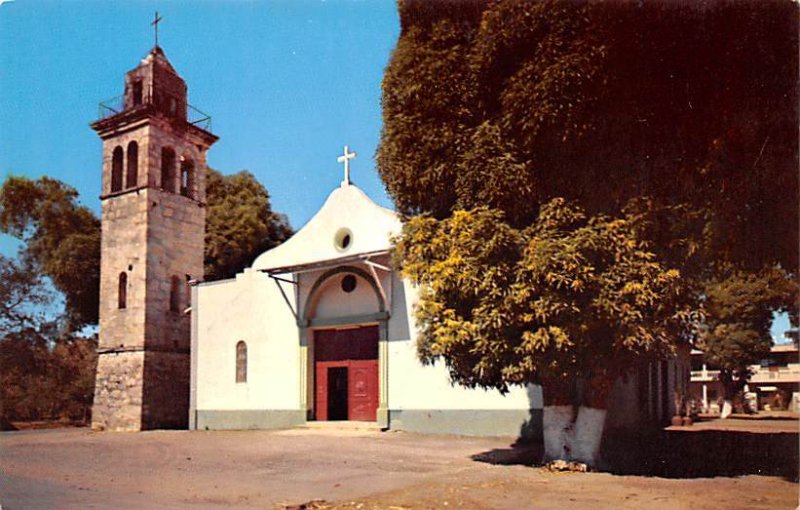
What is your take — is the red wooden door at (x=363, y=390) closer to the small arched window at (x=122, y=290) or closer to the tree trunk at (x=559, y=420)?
the small arched window at (x=122, y=290)

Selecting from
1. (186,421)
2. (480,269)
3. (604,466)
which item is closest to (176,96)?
(186,421)

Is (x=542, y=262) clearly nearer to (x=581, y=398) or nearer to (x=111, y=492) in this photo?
(x=581, y=398)

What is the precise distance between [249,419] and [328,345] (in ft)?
11.1

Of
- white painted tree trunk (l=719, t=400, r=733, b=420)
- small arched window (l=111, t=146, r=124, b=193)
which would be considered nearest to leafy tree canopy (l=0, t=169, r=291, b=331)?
small arched window (l=111, t=146, r=124, b=193)

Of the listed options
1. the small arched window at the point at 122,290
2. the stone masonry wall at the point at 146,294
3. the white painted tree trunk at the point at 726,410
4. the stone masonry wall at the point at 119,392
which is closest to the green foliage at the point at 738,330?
the white painted tree trunk at the point at 726,410

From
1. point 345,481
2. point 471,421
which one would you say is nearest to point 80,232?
point 471,421

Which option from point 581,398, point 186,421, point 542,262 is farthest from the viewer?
point 186,421

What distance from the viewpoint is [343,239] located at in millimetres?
21391

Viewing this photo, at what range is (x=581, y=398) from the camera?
11727 millimetres

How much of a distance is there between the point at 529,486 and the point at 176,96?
21.9m

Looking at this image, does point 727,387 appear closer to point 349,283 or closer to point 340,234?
point 349,283

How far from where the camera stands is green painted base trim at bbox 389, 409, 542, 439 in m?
17.1

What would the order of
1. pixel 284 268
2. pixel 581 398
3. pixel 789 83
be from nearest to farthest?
pixel 789 83 < pixel 581 398 < pixel 284 268

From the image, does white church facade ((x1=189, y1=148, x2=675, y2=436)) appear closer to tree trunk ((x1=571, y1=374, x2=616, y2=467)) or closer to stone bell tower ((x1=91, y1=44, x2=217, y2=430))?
stone bell tower ((x1=91, y1=44, x2=217, y2=430))
